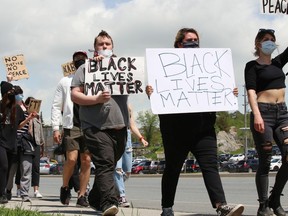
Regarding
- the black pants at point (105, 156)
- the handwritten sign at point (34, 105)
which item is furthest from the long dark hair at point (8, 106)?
the black pants at point (105, 156)

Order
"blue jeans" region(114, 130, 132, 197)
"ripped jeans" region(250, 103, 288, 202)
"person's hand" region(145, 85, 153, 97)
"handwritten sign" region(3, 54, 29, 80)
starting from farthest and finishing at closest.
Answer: "handwritten sign" region(3, 54, 29, 80) → "blue jeans" region(114, 130, 132, 197) → "ripped jeans" region(250, 103, 288, 202) → "person's hand" region(145, 85, 153, 97)

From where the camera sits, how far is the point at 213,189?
647 cm

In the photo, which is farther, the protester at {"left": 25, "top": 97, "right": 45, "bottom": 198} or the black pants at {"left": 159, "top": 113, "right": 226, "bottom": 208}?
the protester at {"left": 25, "top": 97, "right": 45, "bottom": 198}

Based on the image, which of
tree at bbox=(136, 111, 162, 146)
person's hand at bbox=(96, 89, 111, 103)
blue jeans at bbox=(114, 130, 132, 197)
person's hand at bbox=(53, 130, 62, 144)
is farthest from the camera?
tree at bbox=(136, 111, 162, 146)

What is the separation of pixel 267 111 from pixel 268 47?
0.69 meters

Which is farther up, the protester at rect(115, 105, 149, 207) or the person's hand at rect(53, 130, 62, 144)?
the person's hand at rect(53, 130, 62, 144)

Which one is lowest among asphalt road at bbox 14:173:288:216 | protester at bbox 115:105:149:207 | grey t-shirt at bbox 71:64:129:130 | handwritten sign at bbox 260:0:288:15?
asphalt road at bbox 14:173:288:216

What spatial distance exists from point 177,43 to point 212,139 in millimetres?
1073

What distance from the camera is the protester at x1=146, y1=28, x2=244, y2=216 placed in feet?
21.7

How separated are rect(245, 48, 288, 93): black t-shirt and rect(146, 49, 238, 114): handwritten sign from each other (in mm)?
324

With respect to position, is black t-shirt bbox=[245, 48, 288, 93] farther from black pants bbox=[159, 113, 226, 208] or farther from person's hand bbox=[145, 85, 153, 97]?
person's hand bbox=[145, 85, 153, 97]

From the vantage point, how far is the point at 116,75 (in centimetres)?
689

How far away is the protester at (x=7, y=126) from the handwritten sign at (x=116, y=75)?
143 inches

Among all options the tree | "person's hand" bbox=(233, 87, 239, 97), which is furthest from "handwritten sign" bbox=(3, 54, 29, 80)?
the tree
